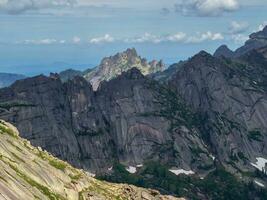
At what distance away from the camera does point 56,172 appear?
186 metres

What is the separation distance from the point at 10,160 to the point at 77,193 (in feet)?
111

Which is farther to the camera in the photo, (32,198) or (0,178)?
(32,198)

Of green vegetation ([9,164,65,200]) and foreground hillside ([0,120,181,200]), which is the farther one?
green vegetation ([9,164,65,200])

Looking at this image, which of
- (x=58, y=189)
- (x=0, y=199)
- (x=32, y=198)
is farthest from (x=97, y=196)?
(x=0, y=199)

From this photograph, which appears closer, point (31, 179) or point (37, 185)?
point (37, 185)

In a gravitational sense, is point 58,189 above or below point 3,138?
below

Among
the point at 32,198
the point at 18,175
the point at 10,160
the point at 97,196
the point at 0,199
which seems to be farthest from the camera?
the point at 97,196

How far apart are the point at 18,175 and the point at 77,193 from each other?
41480 millimetres

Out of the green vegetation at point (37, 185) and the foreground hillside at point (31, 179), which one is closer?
the foreground hillside at point (31, 179)

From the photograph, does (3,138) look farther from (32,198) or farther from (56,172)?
(32,198)

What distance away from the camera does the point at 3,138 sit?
181500mm

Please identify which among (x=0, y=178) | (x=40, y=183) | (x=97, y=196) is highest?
(x=0, y=178)

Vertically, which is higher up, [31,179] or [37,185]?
[31,179]

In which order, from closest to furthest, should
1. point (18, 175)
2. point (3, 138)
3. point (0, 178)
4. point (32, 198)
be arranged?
point (0, 178) → point (32, 198) → point (18, 175) → point (3, 138)
